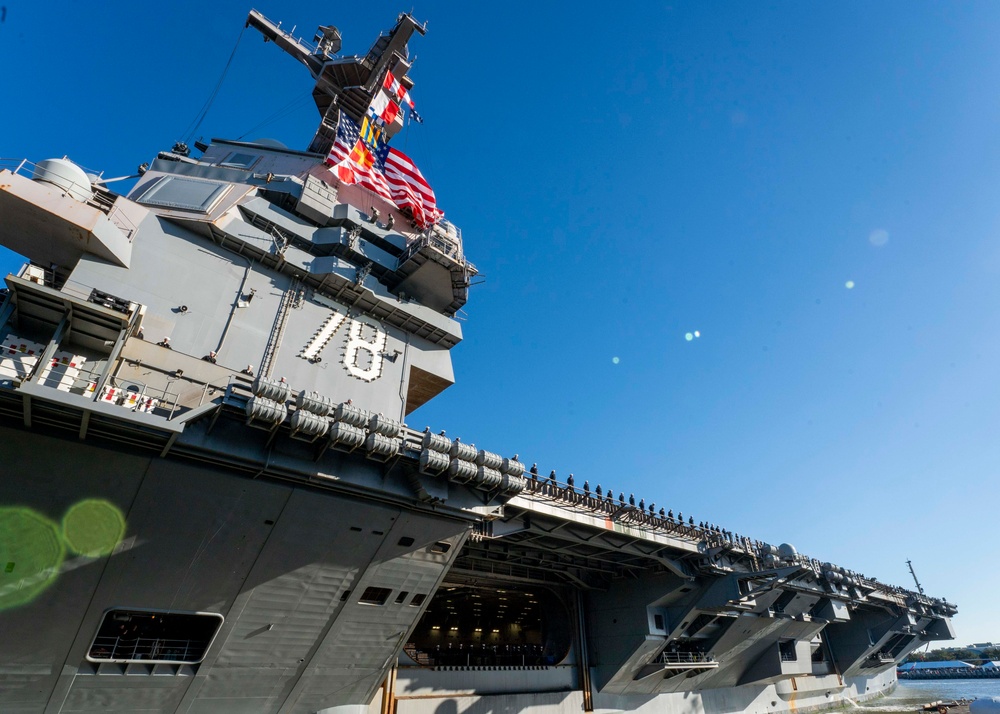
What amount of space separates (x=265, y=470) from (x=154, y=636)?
5.27 meters

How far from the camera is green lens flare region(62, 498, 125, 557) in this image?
37.1ft

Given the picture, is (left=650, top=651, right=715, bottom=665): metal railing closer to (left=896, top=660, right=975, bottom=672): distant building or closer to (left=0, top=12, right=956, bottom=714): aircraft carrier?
(left=0, top=12, right=956, bottom=714): aircraft carrier

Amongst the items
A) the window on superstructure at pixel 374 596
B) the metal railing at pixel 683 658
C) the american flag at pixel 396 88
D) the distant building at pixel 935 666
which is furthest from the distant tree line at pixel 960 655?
the american flag at pixel 396 88

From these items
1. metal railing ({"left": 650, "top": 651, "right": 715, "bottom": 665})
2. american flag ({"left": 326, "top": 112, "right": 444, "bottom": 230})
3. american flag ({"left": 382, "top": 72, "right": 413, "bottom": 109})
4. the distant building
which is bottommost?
metal railing ({"left": 650, "top": 651, "right": 715, "bottom": 665})

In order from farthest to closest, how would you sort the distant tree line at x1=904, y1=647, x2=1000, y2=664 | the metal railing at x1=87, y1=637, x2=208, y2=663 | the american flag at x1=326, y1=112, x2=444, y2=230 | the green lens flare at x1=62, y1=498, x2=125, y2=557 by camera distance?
the distant tree line at x1=904, y1=647, x2=1000, y2=664
the american flag at x1=326, y1=112, x2=444, y2=230
the metal railing at x1=87, y1=637, x2=208, y2=663
the green lens flare at x1=62, y1=498, x2=125, y2=557

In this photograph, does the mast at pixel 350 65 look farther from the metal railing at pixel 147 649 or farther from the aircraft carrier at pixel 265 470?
the metal railing at pixel 147 649

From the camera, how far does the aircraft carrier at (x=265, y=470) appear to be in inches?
449

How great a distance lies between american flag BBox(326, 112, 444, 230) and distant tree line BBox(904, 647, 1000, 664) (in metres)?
143

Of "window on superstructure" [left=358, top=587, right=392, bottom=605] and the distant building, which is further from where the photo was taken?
the distant building

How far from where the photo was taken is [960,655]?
420ft

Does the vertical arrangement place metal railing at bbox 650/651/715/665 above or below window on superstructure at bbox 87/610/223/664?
above

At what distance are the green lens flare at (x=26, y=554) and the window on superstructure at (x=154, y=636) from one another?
1774 millimetres

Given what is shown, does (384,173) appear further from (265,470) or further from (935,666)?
(935,666)

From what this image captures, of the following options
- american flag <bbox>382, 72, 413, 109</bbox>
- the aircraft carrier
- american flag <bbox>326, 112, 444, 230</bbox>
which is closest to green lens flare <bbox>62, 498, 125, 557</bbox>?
the aircraft carrier
